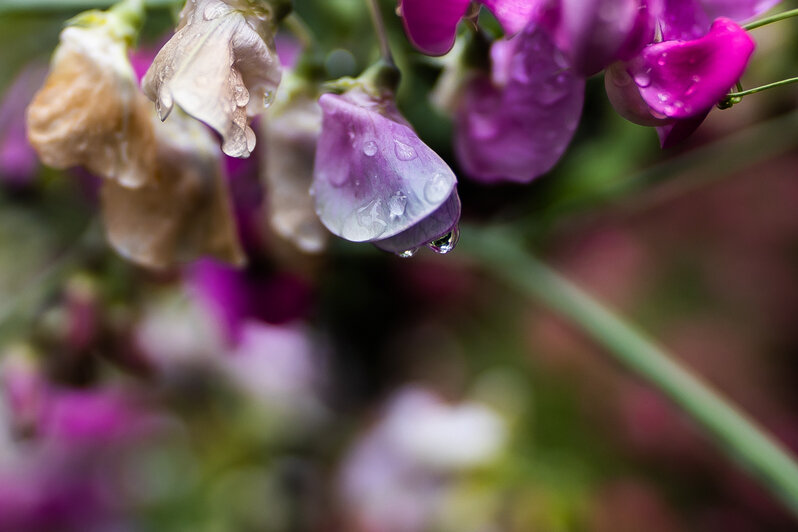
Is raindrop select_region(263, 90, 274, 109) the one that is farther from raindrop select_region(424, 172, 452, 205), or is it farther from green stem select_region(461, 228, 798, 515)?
green stem select_region(461, 228, 798, 515)

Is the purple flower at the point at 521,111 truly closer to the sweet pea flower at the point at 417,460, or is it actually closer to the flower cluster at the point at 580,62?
the flower cluster at the point at 580,62

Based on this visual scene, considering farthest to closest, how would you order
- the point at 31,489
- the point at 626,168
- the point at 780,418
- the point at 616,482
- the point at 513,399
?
1. the point at 780,418
2. the point at 616,482
3. the point at 513,399
4. the point at 31,489
5. the point at 626,168

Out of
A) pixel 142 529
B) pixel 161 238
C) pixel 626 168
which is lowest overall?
pixel 142 529

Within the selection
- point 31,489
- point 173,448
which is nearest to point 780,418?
point 173,448

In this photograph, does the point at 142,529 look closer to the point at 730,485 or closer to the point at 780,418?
the point at 730,485

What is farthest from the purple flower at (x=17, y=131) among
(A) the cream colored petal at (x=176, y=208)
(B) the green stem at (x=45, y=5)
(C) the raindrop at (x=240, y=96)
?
(C) the raindrop at (x=240, y=96)

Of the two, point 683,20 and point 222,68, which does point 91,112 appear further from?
point 683,20

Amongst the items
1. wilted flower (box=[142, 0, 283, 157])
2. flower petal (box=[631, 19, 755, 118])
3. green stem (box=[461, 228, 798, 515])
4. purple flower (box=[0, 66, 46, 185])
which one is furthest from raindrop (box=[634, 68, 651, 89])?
purple flower (box=[0, 66, 46, 185])
